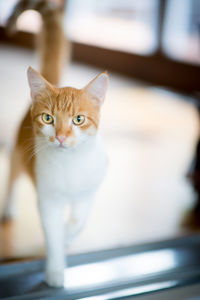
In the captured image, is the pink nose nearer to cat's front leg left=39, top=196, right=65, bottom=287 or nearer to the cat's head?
the cat's head

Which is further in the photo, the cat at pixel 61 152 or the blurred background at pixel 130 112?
the blurred background at pixel 130 112

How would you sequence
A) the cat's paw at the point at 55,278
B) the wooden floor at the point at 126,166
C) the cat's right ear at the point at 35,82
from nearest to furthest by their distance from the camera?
1. the cat's right ear at the point at 35,82
2. the cat's paw at the point at 55,278
3. the wooden floor at the point at 126,166

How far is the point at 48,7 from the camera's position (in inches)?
32.5

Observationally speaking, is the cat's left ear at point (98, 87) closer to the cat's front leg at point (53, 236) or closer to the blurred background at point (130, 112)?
the blurred background at point (130, 112)

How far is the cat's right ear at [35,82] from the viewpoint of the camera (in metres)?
0.66

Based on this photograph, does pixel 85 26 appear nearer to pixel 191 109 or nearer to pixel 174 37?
pixel 191 109

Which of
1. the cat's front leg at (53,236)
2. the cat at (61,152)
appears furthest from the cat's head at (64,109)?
the cat's front leg at (53,236)

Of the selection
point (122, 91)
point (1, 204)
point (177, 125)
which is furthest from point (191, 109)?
point (1, 204)

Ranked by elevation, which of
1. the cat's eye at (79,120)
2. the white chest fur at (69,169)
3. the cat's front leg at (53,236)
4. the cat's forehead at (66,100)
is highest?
the cat's forehead at (66,100)

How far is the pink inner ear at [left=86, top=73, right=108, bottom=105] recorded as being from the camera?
665 mm

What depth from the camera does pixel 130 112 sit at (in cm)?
212

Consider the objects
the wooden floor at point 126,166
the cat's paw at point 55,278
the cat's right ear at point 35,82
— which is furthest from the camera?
the wooden floor at point 126,166

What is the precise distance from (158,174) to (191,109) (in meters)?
0.81

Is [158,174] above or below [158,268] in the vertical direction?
above
